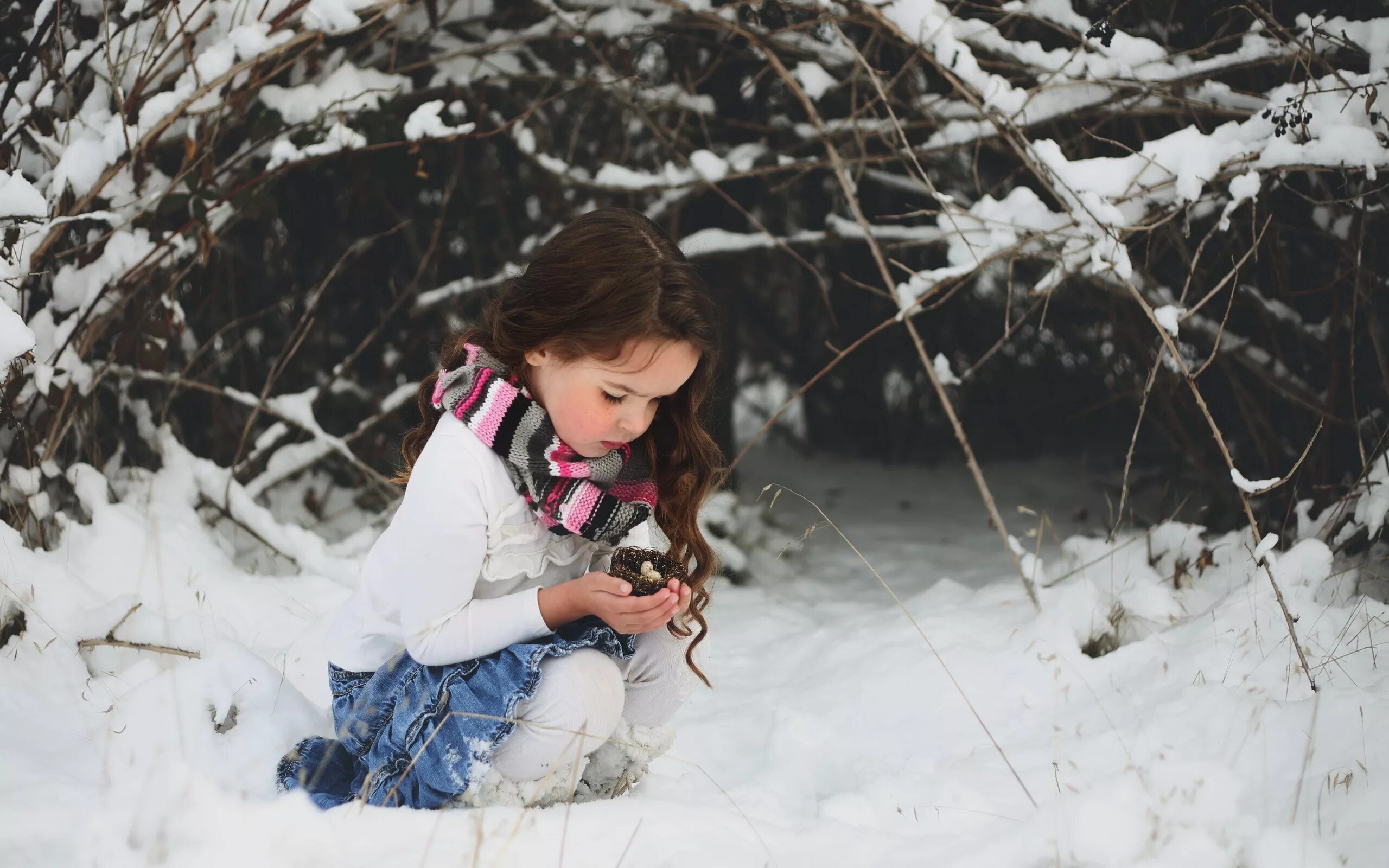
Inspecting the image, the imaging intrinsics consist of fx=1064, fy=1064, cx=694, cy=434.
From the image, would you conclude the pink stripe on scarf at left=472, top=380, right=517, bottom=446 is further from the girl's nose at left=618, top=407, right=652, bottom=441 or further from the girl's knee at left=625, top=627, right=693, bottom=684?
the girl's knee at left=625, top=627, right=693, bottom=684

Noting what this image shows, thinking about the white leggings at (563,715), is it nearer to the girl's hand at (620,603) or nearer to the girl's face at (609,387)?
the girl's hand at (620,603)

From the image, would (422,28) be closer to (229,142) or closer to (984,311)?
(229,142)

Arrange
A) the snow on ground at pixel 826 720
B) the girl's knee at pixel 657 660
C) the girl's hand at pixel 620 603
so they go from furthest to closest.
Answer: the girl's knee at pixel 657 660 < the girl's hand at pixel 620 603 < the snow on ground at pixel 826 720

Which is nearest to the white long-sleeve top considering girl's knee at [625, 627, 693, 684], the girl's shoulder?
the girl's shoulder

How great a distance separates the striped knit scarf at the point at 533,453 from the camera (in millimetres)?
1520

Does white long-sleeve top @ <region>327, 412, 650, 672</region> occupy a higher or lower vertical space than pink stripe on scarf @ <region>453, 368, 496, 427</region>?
lower

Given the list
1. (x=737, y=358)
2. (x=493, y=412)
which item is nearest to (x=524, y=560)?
(x=493, y=412)

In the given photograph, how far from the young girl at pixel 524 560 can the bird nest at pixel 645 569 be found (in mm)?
30

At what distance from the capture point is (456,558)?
1.48 m

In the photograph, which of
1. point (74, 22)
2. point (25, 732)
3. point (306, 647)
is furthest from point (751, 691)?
point (74, 22)

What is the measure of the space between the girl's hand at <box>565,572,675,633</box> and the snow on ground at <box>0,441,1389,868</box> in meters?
0.27

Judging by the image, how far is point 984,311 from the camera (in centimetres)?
390

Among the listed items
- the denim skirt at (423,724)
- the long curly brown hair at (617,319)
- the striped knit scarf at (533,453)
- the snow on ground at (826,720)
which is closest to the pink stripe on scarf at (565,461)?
the striped knit scarf at (533,453)

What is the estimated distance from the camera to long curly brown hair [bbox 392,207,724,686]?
4.98 feet
